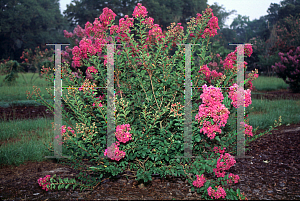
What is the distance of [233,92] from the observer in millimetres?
2539

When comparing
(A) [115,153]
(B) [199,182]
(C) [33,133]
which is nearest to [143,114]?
(A) [115,153]

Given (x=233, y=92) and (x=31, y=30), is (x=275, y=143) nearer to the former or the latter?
(x=233, y=92)

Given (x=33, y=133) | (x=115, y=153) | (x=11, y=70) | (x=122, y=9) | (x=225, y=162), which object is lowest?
(x=33, y=133)

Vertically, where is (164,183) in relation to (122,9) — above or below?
below

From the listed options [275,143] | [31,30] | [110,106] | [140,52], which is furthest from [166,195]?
[31,30]

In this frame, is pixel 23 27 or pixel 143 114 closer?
pixel 143 114

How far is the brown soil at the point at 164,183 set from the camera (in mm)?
2635

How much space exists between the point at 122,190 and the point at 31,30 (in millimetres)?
39267

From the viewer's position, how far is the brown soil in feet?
8.64

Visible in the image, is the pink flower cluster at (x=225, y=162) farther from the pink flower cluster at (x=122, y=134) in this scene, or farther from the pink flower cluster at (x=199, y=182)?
the pink flower cluster at (x=122, y=134)

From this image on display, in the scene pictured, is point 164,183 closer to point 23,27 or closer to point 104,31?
point 104,31

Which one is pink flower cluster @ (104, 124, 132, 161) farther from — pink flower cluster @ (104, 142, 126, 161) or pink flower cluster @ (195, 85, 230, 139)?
pink flower cluster @ (195, 85, 230, 139)

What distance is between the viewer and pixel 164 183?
9.36 ft

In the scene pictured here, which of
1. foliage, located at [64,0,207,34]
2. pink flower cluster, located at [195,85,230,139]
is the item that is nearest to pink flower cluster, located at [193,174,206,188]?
pink flower cluster, located at [195,85,230,139]
